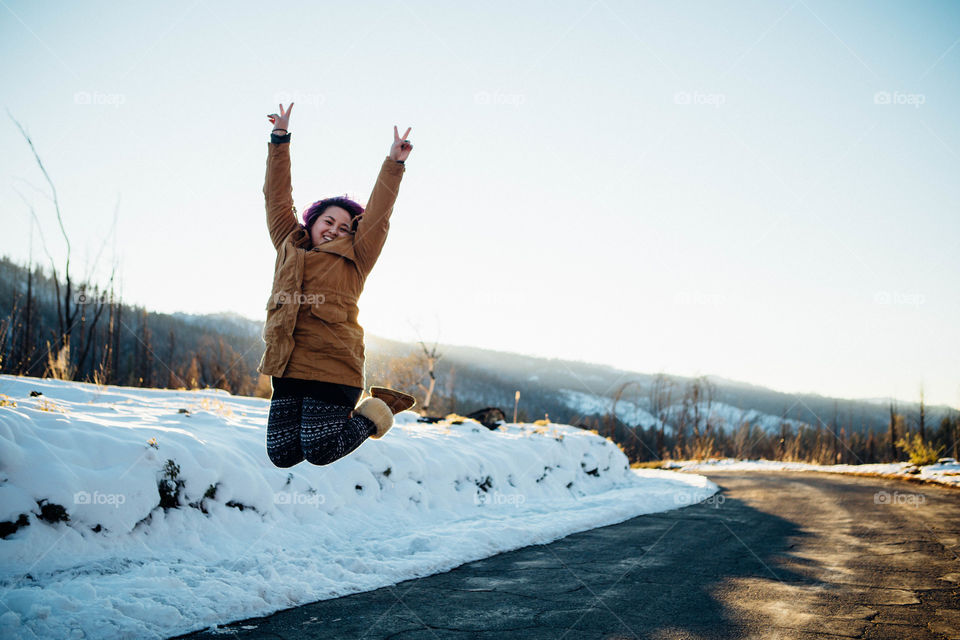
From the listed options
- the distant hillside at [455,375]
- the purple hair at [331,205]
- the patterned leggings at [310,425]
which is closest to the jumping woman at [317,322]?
the patterned leggings at [310,425]

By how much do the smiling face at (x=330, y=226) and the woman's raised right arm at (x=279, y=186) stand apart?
12 cm

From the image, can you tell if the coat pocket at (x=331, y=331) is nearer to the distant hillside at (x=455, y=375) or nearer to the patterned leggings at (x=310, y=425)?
the patterned leggings at (x=310, y=425)

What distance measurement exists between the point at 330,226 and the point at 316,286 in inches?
18.2

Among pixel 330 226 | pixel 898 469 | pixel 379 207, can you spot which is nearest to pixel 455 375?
pixel 898 469

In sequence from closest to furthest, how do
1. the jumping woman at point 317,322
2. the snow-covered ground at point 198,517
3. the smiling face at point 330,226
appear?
the snow-covered ground at point 198,517 < the jumping woman at point 317,322 < the smiling face at point 330,226

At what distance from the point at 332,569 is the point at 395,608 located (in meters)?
0.86

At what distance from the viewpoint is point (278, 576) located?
3.56 m

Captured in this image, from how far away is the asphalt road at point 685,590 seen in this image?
2.84 metres

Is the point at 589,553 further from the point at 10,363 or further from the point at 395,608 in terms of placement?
the point at 10,363

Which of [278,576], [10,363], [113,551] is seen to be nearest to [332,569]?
[278,576]

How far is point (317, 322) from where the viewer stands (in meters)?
3.18

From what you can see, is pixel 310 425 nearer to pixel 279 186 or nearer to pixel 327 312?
pixel 327 312

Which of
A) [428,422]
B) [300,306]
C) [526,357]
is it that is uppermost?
[526,357]

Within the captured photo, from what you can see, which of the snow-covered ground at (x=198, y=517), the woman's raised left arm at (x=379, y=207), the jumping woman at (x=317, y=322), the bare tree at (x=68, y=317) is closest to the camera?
the snow-covered ground at (x=198, y=517)
